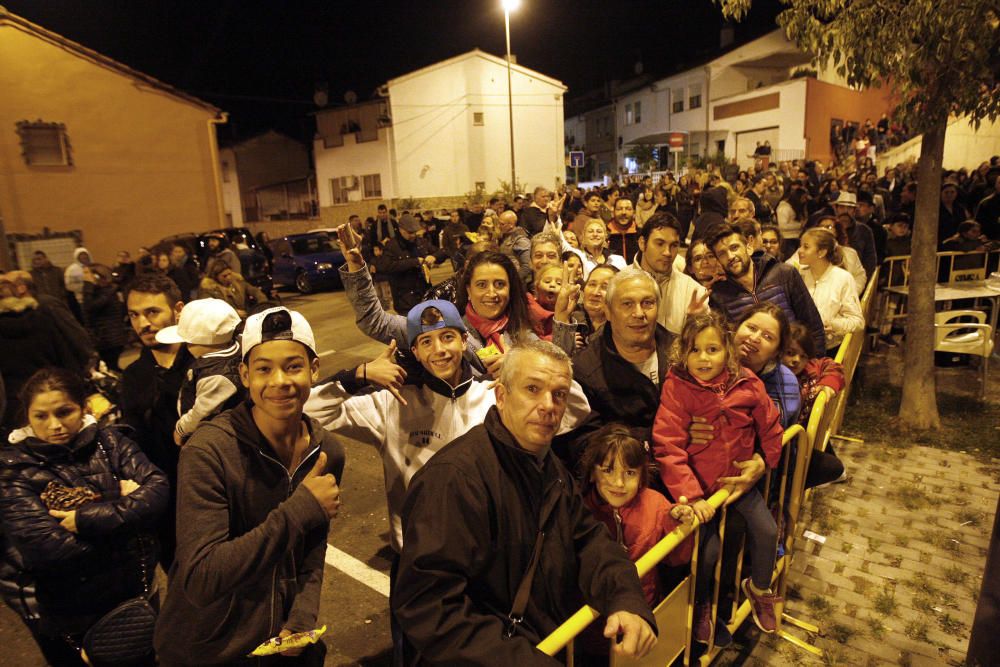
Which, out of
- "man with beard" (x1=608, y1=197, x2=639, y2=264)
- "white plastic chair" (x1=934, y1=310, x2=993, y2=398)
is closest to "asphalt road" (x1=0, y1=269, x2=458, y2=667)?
"man with beard" (x1=608, y1=197, x2=639, y2=264)

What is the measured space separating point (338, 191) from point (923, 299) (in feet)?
117

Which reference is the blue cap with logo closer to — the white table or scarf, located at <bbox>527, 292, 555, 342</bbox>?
scarf, located at <bbox>527, 292, 555, 342</bbox>

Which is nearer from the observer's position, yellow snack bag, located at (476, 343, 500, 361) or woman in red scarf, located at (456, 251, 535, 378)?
yellow snack bag, located at (476, 343, 500, 361)

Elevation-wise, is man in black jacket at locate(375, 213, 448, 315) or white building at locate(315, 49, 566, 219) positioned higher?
white building at locate(315, 49, 566, 219)

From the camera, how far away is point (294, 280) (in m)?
18.2

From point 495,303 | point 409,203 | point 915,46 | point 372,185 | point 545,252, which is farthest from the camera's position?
point 372,185

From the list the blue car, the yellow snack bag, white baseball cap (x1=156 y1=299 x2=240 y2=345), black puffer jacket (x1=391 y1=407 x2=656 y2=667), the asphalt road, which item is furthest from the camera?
the blue car

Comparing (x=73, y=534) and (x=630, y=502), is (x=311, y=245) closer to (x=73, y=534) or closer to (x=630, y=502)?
(x=73, y=534)

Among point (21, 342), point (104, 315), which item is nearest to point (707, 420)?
point (21, 342)

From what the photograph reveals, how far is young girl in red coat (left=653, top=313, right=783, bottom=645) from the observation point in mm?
3088

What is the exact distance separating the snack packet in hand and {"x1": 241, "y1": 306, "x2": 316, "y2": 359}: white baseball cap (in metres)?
1.09

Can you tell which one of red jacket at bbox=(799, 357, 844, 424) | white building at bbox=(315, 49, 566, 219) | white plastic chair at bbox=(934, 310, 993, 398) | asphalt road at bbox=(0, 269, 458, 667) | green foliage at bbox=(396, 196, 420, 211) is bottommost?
asphalt road at bbox=(0, 269, 458, 667)

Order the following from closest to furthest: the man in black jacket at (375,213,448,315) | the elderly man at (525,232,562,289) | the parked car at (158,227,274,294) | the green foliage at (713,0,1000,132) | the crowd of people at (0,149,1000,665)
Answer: the crowd of people at (0,149,1000,665) → the green foliage at (713,0,1000,132) → the elderly man at (525,232,562,289) → the man in black jacket at (375,213,448,315) → the parked car at (158,227,274,294)

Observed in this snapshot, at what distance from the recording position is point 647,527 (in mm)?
2855
